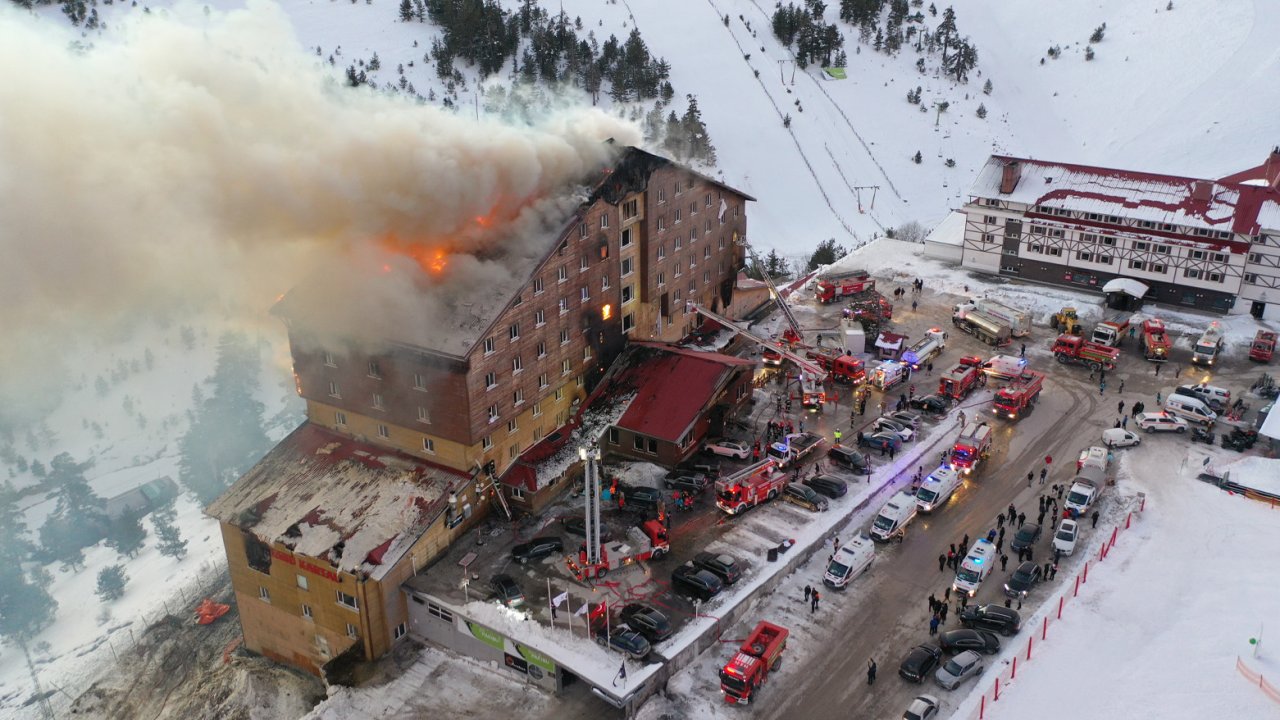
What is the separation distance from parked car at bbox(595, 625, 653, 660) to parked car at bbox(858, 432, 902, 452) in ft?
67.7

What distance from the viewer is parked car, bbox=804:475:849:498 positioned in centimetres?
5088

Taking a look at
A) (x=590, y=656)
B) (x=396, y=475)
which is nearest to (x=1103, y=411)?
(x=590, y=656)

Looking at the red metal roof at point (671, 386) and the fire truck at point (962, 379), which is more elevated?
the red metal roof at point (671, 386)

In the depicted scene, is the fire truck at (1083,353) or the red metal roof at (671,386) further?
the fire truck at (1083,353)

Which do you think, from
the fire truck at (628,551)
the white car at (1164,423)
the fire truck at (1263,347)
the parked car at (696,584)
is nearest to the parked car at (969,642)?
the parked car at (696,584)

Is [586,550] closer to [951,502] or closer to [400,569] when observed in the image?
[400,569]

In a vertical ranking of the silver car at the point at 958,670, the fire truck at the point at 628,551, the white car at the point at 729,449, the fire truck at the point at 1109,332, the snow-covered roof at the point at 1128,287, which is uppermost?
the snow-covered roof at the point at 1128,287

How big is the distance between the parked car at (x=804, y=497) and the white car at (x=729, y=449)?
154 inches

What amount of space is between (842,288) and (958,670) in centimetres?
4215

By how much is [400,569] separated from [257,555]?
25.1 feet

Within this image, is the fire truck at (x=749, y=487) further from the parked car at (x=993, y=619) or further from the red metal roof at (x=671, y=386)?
the parked car at (x=993, y=619)

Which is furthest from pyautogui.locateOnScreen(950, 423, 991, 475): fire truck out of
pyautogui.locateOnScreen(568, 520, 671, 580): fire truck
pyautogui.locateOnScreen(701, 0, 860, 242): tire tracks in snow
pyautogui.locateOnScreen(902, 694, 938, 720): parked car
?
pyautogui.locateOnScreen(701, 0, 860, 242): tire tracks in snow

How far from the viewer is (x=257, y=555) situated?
47000mm

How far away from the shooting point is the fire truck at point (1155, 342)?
66206mm
